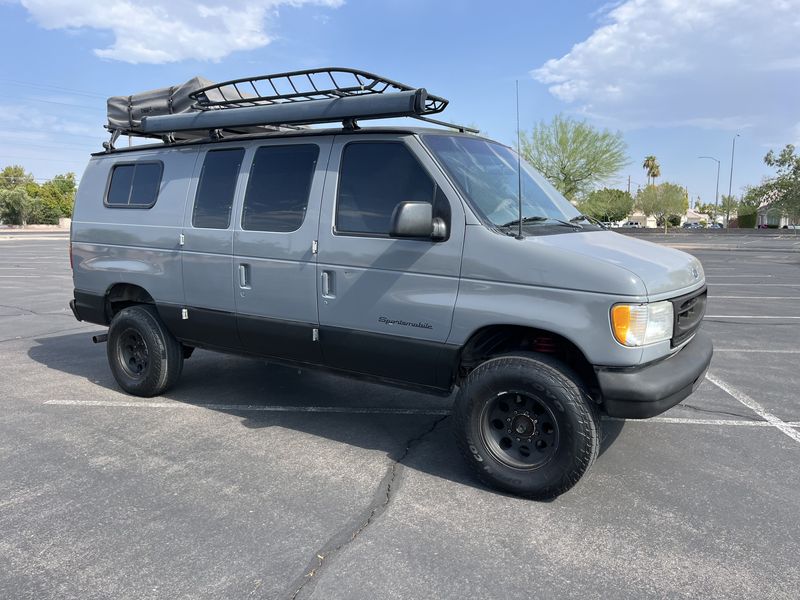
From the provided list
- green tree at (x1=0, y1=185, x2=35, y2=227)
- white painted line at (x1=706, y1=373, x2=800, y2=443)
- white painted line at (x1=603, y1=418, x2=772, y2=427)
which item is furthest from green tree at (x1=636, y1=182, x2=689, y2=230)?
white painted line at (x1=603, y1=418, x2=772, y2=427)

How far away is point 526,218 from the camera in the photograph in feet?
12.8

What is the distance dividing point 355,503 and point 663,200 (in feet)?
282

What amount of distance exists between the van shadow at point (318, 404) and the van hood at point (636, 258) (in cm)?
141

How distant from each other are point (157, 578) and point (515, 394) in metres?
2.12

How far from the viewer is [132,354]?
565 centimetres

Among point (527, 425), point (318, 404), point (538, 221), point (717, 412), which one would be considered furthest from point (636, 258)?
point (318, 404)

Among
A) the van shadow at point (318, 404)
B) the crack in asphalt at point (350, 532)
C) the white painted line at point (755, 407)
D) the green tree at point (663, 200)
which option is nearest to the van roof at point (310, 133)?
the van shadow at point (318, 404)

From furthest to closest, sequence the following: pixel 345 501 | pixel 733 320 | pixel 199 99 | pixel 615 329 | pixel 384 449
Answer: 1. pixel 733 320
2. pixel 199 99
3. pixel 384 449
4. pixel 345 501
5. pixel 615 329

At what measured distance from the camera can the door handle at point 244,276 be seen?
15.2 ft

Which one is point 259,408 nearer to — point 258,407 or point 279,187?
point 258,407

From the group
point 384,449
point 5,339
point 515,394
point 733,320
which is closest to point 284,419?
point 384,449

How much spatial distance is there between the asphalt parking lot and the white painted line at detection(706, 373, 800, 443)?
0.09 ft

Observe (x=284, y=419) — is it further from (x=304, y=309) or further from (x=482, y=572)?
(x=482, y=572)

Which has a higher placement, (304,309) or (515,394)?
(304,309)
